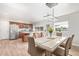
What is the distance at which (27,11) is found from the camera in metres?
1.88

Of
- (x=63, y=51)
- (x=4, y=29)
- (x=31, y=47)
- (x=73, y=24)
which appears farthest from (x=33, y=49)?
(x=73, y=24)

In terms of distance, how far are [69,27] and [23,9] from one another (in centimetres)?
101

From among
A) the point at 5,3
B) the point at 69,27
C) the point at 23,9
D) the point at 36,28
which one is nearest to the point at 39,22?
the point at 36,28

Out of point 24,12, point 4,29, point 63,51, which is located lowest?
point 63,51

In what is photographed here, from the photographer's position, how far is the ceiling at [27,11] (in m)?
1.68

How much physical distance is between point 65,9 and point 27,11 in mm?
785

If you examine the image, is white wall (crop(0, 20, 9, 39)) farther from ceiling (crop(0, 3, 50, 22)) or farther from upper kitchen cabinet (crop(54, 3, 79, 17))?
upper kitchen cabinet (crop(54, 3, 79, 17))

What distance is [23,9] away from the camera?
1862 mm

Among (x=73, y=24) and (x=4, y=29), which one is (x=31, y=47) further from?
(x=73, y=24)

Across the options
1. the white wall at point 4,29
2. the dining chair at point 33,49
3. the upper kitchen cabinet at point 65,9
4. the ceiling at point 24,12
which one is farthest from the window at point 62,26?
the white wall at point 4,29

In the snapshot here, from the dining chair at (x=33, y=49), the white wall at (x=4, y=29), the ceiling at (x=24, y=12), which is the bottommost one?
the dining chair at (x=33, y=49)

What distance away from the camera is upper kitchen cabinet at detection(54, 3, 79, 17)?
1574mm

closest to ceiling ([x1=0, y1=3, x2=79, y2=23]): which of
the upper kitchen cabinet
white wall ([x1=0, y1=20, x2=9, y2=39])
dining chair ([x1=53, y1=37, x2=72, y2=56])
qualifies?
the upper kitchen cabinet

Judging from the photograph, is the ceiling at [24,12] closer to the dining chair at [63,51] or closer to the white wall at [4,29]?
the white wall at [4,29]
